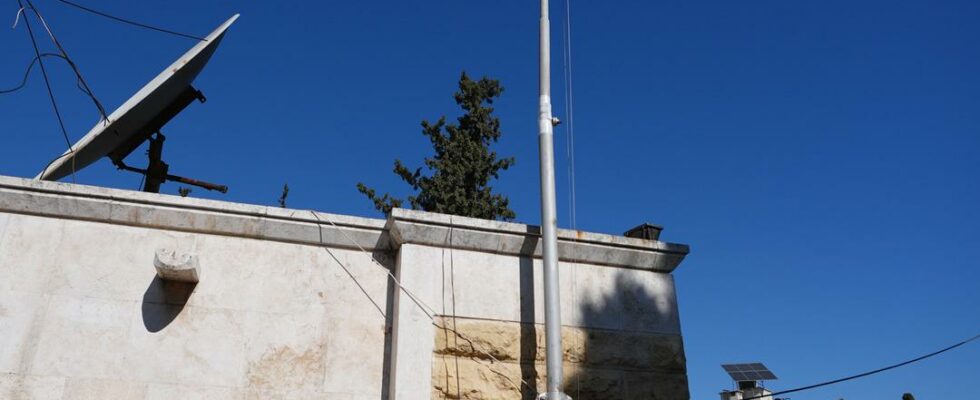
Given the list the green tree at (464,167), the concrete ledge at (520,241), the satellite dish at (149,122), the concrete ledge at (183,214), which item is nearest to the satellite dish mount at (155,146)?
the satellite dish at (149,122)

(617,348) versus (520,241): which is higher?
(520,241)

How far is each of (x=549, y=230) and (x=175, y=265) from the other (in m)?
2.72

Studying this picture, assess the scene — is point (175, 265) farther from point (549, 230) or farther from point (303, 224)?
point (549, 230)

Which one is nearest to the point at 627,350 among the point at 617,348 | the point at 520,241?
the point at 617,348

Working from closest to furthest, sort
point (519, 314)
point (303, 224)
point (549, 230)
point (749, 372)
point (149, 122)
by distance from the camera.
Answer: point (549, 230)
point (303, 224)
point (519, 314)
point (149, 122)
point (749, 372)

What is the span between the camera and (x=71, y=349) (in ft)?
17.8

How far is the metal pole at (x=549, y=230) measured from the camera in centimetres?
552

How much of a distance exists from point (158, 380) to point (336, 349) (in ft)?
4.13

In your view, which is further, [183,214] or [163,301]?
[183,214]

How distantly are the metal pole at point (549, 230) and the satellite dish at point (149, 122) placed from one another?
2975 mm

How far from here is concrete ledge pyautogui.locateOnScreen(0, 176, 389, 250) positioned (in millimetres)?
5746

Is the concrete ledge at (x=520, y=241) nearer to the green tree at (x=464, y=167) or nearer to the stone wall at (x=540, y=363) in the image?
the stone wall at (x=540, y=363)

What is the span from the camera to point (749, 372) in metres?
17.6

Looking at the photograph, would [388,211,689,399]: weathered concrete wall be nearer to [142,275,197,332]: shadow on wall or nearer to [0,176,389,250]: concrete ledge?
[0,176,389,250]: concrete ledge
